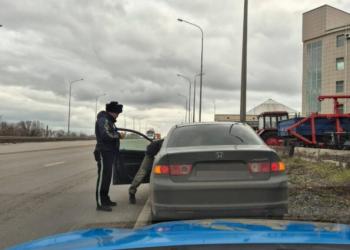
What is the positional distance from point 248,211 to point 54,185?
749 centimetres

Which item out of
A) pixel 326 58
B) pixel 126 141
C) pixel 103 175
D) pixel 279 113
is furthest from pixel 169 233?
pixel 326 58

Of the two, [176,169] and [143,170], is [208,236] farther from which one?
[143,170]

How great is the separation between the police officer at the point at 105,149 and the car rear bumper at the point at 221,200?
99.9 inches

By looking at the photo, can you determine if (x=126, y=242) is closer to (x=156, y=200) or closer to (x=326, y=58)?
(x=156, y=200)

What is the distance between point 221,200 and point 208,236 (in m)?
3.44

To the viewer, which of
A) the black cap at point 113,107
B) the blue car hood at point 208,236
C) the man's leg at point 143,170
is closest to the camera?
the blue car hood at point 208,236

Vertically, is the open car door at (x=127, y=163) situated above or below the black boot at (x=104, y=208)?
above

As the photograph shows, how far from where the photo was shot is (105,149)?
28.3 feet

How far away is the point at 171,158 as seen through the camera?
21.1 feet

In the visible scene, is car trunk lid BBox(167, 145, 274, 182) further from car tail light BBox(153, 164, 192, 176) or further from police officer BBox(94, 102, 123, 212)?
police officer BBox(94, 102, 123, 212)

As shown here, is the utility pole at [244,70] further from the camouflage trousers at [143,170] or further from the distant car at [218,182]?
the distant car at [218,182]

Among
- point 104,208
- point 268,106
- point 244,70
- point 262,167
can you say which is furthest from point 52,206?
point 268,106

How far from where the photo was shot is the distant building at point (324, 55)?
66.2m

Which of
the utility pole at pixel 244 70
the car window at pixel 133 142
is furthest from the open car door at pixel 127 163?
the utility pole at pixel 244 70
